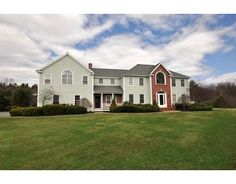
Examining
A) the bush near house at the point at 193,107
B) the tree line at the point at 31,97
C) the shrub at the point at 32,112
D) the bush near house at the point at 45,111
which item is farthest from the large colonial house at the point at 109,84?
the shrub at the point at 32,112

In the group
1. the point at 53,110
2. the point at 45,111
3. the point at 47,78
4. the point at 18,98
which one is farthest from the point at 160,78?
the point at 18,98

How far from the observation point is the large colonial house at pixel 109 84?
51.4 ft

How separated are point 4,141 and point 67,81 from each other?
11.0m

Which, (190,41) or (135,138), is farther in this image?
(190,41)

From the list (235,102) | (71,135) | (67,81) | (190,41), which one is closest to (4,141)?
(71,135)

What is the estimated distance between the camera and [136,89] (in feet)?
59.4

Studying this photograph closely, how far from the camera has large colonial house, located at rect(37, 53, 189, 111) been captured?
15.7m

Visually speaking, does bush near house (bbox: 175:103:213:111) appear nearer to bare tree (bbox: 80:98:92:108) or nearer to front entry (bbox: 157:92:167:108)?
front entry (bbox: 157:92:167:108)

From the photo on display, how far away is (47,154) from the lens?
13.6 ft

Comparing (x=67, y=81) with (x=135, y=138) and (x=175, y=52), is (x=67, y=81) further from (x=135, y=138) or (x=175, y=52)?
(x=135, y=138)

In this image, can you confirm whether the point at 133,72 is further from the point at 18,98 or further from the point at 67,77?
the point at 18,98
